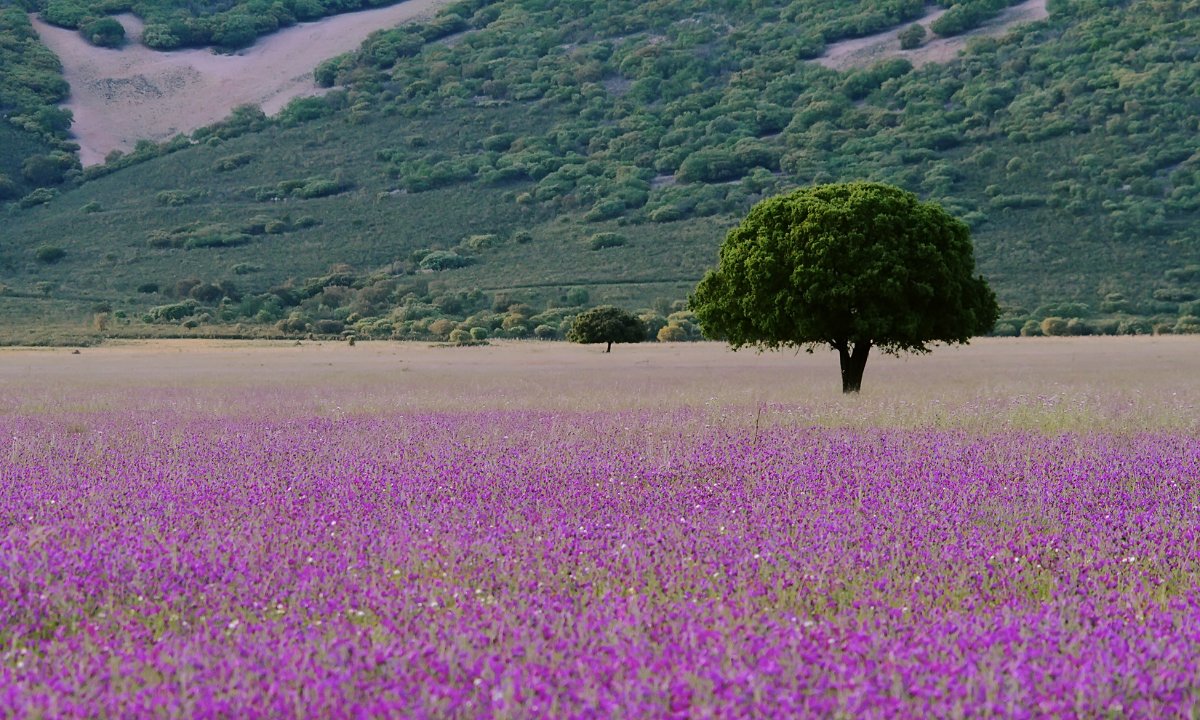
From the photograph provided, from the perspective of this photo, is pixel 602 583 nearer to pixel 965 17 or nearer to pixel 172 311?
pixel 172 311

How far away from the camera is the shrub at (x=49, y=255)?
114m

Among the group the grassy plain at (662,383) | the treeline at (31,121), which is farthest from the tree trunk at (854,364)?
the treeline at (31,121)

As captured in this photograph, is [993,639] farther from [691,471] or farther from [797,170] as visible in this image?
[797,170]

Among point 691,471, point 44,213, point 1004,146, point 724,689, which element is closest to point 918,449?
point 691,471

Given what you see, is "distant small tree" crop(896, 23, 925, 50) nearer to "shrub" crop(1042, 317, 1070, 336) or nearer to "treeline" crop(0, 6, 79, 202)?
"treeline" crop(0, 6, 79, 202)

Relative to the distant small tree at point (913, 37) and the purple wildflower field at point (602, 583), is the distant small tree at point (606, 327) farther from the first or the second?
the distant small tree at point (913, 37)

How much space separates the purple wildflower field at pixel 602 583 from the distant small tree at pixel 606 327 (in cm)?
5154

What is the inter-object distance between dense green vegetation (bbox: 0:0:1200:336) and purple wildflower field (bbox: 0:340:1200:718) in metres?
70.0

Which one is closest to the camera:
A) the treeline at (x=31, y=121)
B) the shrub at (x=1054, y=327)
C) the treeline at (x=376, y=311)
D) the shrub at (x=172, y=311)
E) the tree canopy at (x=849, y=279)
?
the tree canopy at (x=849, y=279)

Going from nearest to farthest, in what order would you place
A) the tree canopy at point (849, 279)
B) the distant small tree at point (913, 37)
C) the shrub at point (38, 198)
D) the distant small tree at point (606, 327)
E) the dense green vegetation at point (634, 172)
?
1. the tree canopy at point (849, 279)
2. the distant small tree at point (606, 327)
3. the dense green vegetation at point (634, 172)
4. the shrub at point (38, 198)
5. the distant small tree at point (913, 37)

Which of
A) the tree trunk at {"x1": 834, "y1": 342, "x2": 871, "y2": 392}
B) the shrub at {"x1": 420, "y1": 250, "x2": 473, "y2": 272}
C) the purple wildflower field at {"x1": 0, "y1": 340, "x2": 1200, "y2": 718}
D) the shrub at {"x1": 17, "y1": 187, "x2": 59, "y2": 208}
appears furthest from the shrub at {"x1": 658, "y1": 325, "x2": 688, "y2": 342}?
the shrub at {"x1": 17, "y1": 187, "x2": 59, "y2": 208}

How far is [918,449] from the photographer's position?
38.2 feet

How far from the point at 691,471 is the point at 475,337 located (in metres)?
65.2

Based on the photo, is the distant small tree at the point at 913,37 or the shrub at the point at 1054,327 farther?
the distant small tree at the point at 913,37
